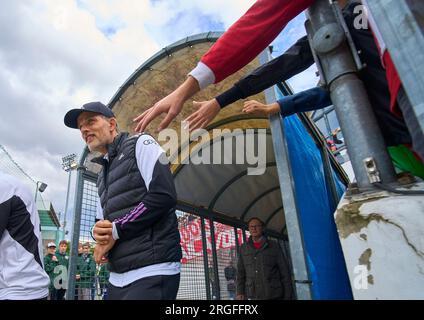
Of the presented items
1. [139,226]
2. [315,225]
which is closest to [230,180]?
[315,225]

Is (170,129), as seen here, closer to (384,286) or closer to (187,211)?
(187,211)

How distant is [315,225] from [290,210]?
0.54 m

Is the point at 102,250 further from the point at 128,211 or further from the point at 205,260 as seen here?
the point at 205,260

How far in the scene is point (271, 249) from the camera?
543 centimetres

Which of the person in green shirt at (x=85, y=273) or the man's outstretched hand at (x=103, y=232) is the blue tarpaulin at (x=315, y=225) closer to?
the man's outstretched hand at (x=103, y=232)

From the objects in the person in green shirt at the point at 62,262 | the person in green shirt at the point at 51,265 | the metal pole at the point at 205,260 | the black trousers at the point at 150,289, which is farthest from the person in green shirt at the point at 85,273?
the person in green shirt at the point at 51,265

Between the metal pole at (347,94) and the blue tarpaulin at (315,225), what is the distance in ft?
3.82

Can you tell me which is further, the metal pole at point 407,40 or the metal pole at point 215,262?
the metal pole at point 215,262

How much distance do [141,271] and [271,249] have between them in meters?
3.93

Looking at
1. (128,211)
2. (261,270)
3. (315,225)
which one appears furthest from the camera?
(261,270)

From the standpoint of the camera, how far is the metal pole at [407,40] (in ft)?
2.00

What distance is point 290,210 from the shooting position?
1978 millimetres
